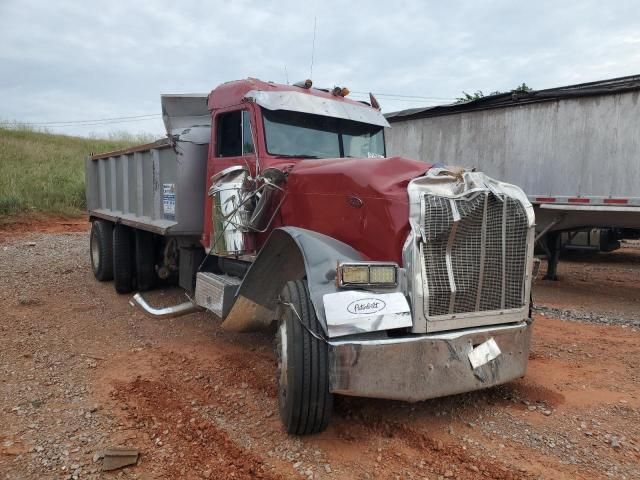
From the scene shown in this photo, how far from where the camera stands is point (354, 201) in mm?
3799

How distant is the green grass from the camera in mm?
17969

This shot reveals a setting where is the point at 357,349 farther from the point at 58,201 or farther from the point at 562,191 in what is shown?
the point at 58,201

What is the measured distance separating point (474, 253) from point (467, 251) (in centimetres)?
6

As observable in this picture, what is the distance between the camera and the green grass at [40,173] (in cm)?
1797

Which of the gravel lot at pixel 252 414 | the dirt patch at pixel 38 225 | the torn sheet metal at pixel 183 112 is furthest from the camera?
the dirt patch at pixel 38 225

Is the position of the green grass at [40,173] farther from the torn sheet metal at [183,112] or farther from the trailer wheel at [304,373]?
the trailer wheel at [304,373]

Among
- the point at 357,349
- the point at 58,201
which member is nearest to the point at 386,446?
the point at 357,349

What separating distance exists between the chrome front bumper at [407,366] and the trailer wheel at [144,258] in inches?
201

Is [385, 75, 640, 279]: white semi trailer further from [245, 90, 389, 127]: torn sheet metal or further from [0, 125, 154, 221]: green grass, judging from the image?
[0, 125, 154, 221]: green grass

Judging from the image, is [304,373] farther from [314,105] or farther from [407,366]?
[314,105]

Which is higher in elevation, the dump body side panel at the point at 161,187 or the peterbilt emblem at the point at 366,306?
the dump body side panel at the point at 161,187

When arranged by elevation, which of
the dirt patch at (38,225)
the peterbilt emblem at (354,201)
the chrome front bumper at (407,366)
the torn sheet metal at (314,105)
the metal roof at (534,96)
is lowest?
the dirt patch at (38,225)

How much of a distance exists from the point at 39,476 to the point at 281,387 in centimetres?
144

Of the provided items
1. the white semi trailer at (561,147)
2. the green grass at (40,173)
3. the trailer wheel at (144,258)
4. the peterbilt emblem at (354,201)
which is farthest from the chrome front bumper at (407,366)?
the green grass at (40,173)
